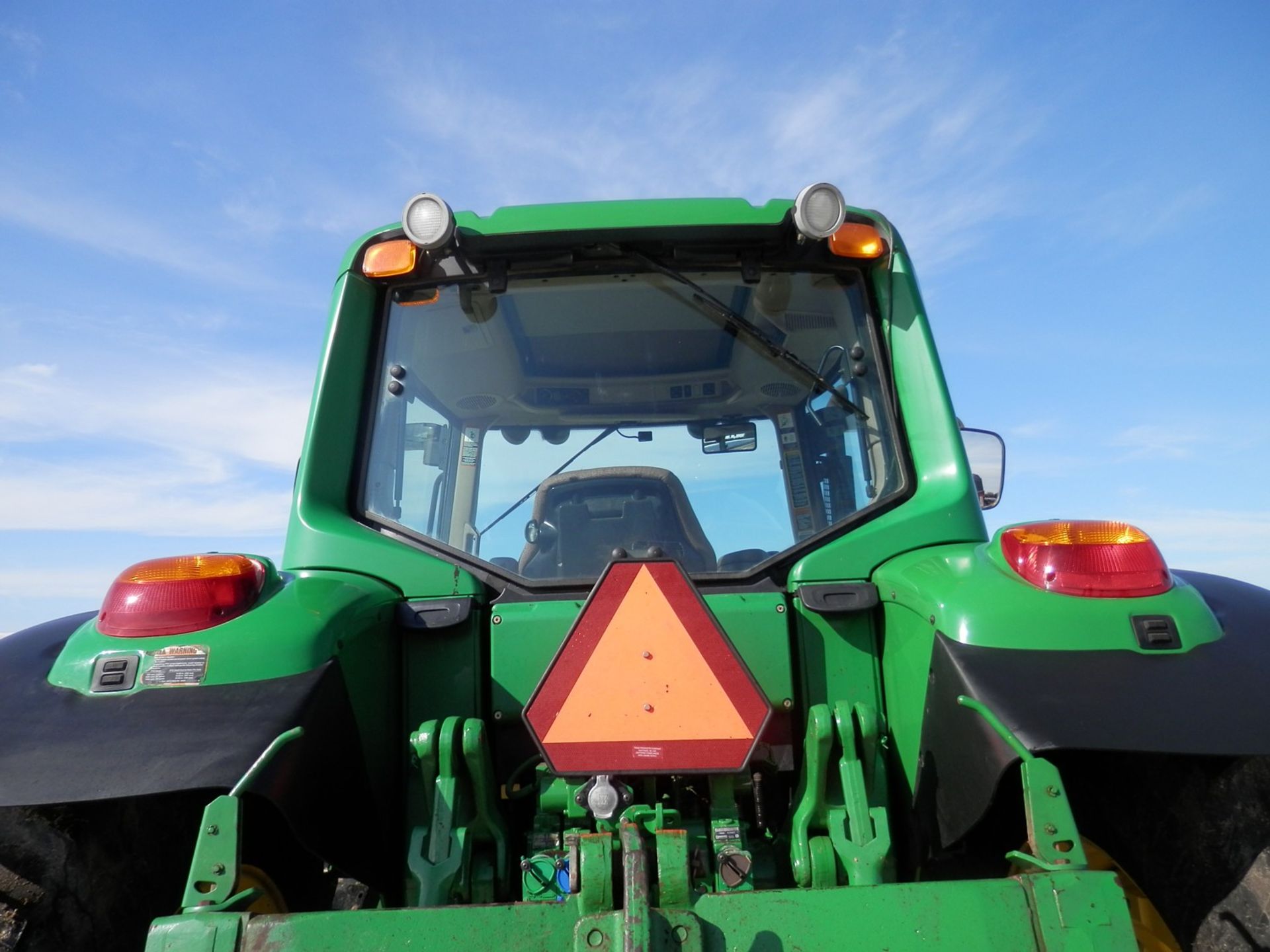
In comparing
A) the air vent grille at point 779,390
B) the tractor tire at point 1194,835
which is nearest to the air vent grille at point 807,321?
the air vent grille at point 779,390

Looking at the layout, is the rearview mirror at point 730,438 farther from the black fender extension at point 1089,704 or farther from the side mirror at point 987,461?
the black fender extension at point 1089,704

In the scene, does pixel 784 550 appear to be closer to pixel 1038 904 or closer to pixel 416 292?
pixel 1038 904

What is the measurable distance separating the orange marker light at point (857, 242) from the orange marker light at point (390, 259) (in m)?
1.13

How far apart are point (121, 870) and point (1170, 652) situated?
1.98m

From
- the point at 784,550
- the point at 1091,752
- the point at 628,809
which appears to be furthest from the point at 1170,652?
the point at 628,809

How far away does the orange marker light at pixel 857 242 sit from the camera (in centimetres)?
253

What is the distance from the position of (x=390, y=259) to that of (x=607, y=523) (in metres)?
0.94

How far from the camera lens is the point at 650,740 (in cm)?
185

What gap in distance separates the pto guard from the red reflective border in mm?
406

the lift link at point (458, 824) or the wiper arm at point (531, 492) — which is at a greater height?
the wiper arm at point (531, 492)

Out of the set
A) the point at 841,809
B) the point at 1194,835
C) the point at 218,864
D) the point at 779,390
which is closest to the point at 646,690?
the point at 841,809

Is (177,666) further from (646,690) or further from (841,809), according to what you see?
(841,809)

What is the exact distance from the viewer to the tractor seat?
2.45 m

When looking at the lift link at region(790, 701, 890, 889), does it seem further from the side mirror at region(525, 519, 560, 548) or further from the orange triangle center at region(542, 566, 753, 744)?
the side mirror at region(525, 519, 560, 548)
